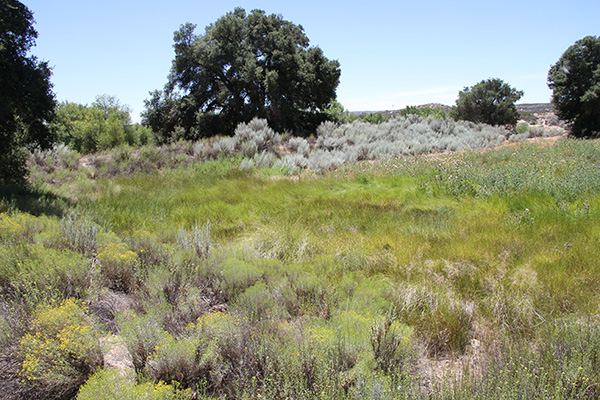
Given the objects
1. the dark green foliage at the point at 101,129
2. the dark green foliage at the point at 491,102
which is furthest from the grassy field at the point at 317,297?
the dark green foliage at the point at 101,129

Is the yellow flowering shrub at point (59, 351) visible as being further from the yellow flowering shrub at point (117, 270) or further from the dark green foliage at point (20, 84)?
the dark green foliage at point (20, 84)

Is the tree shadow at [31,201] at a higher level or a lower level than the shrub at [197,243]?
higher

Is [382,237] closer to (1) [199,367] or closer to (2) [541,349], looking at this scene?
(2) [541,349]

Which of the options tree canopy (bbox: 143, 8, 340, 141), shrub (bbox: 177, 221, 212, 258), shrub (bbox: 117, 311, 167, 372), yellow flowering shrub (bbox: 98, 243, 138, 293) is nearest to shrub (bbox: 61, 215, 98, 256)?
yellow flowering shrub (bbox: 98, 243, 138, 293)

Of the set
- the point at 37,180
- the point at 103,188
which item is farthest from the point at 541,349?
the point at 37,180

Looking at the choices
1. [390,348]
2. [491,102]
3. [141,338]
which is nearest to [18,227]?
[141,338]

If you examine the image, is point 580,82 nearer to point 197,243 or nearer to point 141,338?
point 197,243

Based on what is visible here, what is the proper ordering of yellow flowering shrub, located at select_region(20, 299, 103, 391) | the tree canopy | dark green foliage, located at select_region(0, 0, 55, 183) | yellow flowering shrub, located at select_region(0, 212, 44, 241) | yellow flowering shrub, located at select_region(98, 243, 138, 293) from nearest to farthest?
yellow flowering shrub, located at select_region(20, 299, 103, 391) → yellow flowering shrub, located at select_region(98, 243, 138, 293) → yellow flowering shrub, located at select_region(0, 212, 44, 241) → dark green foliage, located at select_region(0, 0, 55, 183) → the tree canopy

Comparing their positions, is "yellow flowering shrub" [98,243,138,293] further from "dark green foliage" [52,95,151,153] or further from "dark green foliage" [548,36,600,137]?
"dark green foliage" [52,95,151,153]

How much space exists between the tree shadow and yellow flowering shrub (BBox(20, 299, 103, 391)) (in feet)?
14.4

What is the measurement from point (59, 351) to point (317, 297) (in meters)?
2.40

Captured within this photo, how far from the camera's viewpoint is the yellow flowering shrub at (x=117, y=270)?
181 inches

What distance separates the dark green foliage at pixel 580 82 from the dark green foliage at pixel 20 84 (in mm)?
25833

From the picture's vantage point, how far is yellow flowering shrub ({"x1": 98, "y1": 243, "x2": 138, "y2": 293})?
181 inches
